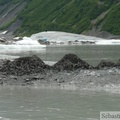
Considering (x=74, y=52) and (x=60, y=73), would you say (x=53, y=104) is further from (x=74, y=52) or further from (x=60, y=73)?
(x=74, y=52)

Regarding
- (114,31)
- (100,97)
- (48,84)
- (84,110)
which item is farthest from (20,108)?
(114,31)

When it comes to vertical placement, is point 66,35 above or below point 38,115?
above

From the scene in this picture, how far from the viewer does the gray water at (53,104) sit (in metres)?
19.5

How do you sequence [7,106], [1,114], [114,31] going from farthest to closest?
1. [114,31]
2. [7,106]
3. [1,114]

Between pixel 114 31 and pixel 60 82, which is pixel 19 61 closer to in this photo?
pixel 60 82

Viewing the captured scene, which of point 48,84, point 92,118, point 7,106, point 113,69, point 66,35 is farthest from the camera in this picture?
point 66,35

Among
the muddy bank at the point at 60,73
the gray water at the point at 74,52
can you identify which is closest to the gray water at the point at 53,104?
the muddy bank at the point at 60,73

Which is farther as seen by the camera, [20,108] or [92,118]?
[20,108]

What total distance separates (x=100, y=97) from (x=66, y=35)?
15845 cm

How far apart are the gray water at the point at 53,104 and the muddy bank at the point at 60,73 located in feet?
9.10

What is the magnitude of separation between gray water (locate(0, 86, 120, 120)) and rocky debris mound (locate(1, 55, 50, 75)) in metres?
5.42

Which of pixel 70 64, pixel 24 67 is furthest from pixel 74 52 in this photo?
pixel 24 67

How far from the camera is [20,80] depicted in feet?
102

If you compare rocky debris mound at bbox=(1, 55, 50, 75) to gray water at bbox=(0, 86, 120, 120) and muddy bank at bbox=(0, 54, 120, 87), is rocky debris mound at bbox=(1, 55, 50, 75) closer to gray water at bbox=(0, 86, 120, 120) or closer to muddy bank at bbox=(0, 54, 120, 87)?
muddy bank at bbox=(0, 54, 120, 87)
